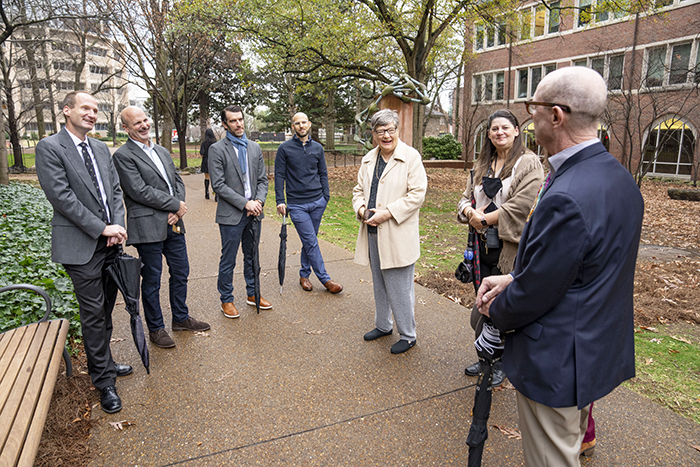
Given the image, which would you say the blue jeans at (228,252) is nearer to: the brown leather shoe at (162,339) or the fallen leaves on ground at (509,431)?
the brown leather shoe at (162,339)

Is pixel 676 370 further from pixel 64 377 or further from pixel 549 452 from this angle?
pixel 64 377

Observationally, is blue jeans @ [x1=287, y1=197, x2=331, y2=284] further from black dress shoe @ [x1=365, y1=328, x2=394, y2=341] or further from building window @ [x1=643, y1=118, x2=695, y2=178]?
building window @ [x1=643, y1=118, x2=695, y2=178]

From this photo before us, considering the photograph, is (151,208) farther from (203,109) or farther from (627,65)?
(203,109)

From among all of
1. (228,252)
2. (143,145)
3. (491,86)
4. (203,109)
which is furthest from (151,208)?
(203,109)

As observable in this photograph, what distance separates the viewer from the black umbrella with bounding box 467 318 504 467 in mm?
2102

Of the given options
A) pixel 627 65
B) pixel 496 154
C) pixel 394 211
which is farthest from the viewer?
pixel 627 65

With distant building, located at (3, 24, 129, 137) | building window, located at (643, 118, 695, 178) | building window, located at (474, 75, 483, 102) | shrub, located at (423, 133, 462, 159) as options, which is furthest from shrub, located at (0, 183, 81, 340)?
building window, located at (474, 75, 483, 102)

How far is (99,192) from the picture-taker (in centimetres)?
330

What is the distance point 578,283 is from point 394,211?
208 cm

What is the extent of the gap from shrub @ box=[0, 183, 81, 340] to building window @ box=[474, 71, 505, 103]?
1098 inches

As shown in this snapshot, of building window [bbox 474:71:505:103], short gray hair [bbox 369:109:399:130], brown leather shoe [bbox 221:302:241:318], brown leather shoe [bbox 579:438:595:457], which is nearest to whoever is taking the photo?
brown leather shoe [bbox 579:438:595:457]

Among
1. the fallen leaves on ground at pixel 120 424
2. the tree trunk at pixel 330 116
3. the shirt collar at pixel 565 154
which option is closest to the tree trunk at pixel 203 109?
the tree trunk at pixel 330 116

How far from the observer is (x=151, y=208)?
3975 mm

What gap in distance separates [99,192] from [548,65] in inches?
1174
